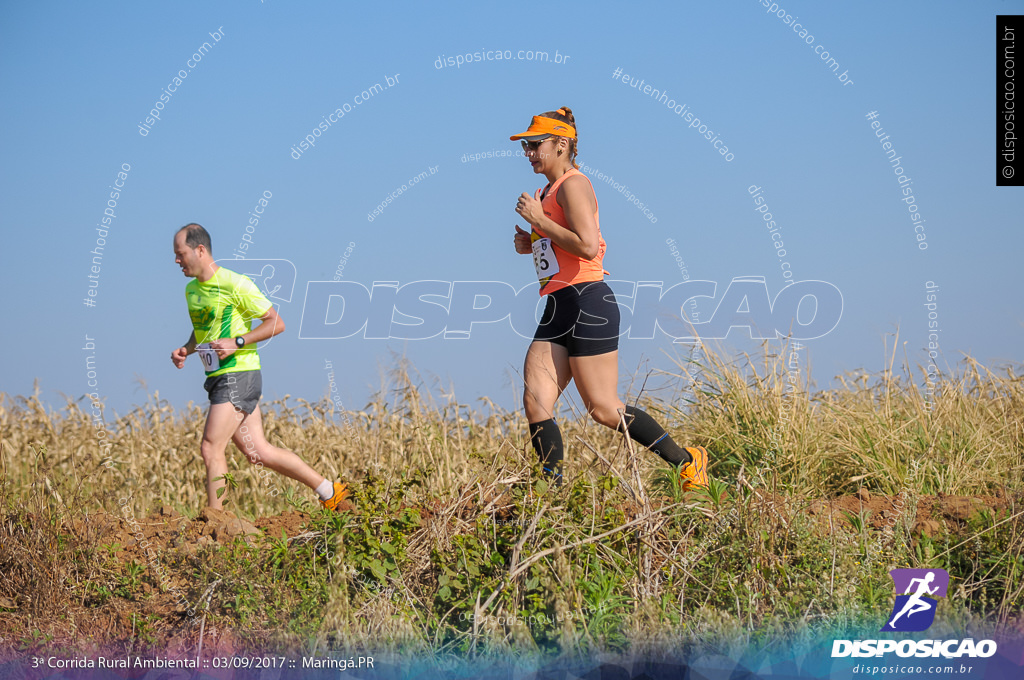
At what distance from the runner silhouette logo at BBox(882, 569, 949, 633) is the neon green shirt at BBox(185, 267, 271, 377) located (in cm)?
392

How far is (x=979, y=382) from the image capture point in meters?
6.90

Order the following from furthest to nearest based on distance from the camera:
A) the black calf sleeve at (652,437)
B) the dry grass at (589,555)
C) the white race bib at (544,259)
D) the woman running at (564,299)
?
the black calf sleeve at (652,437)
the white race bib at (544,259)
the woman running at (564,299)
the dry grass at (589,555)

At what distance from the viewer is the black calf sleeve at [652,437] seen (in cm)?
498

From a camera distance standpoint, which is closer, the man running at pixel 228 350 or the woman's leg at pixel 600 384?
the woman's leg at pixel 600 384

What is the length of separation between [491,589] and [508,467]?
0.64 metres

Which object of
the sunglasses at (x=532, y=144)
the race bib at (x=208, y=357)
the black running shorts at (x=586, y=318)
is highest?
the sunglasses at (x=532, y=144)

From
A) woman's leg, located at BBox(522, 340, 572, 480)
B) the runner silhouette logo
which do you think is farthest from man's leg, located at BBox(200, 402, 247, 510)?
the runner silhouette logo

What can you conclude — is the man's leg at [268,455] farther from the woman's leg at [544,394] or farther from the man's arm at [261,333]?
the woman's leg at [544,394]

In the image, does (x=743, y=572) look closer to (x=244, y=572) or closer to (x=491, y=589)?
(x=491, y=589)

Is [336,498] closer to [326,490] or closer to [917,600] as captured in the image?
[326,490]

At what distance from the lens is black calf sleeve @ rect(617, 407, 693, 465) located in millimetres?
4977

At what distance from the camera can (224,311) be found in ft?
18.5

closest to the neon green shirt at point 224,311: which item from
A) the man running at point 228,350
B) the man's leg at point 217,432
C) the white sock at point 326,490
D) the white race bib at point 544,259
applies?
the man running at point 228,350

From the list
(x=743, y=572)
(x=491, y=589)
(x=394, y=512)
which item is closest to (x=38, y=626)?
(x=394, y=512)
